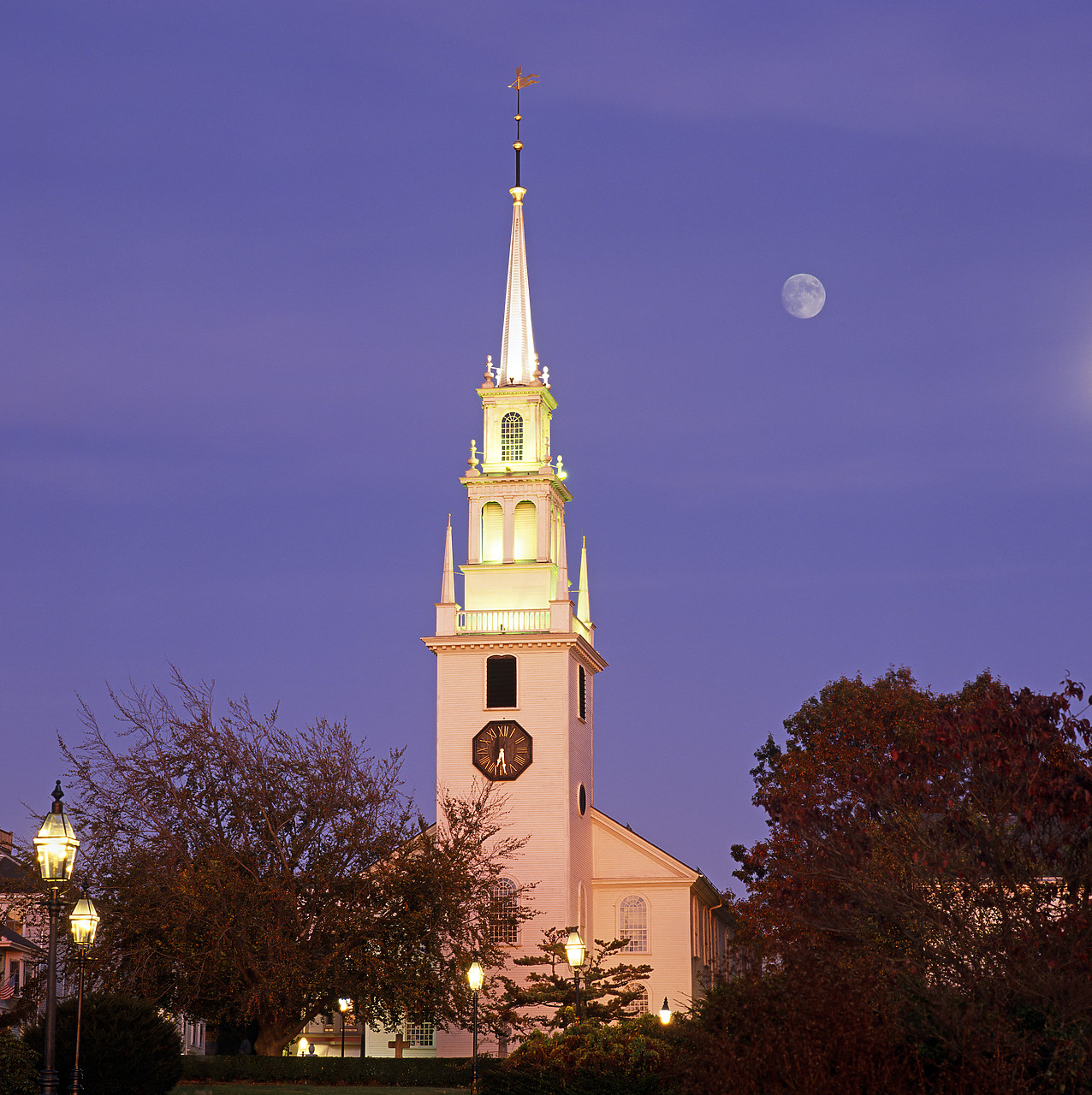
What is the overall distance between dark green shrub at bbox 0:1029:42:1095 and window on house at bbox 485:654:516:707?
110 feet

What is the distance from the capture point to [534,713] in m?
59.4

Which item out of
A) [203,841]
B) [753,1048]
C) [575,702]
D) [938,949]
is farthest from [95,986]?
[753,1048]

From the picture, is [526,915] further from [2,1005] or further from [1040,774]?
[1040,774]

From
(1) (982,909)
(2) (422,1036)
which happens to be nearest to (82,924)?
(1) (982,909)

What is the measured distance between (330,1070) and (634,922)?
1660 cm

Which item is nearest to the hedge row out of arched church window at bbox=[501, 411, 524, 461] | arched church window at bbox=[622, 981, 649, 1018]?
arched church window at bbox=[622, 981, 649, 1018]

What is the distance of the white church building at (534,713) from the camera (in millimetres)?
58406

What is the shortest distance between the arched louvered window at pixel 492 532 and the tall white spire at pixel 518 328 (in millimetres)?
5126

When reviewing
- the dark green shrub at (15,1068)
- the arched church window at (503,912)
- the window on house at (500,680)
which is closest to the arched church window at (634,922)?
the arched church window at (503,912)

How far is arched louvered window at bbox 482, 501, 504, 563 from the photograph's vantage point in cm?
6234

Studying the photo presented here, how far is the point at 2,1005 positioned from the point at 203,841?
7905 millimetres

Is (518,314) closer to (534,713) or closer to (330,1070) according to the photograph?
(534,713)

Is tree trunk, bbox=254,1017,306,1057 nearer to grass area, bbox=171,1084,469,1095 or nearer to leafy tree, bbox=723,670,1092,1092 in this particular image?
grass area, bbox=171,1084,469,1095

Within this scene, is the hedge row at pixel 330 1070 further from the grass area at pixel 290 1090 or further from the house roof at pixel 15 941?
the house roof at pixel 15 941
